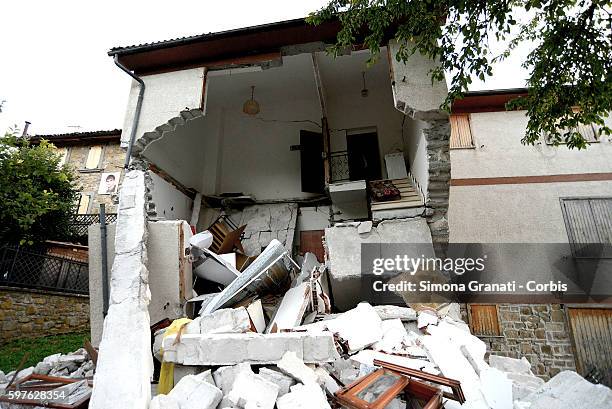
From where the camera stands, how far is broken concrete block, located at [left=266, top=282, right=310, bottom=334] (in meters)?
4.23

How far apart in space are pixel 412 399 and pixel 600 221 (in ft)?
33.1

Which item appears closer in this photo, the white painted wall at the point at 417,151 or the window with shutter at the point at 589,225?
the white painted wall at the point at 417,151

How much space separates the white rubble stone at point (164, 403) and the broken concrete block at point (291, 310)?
1.56 meters

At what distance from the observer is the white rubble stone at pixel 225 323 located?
3676 millimetres

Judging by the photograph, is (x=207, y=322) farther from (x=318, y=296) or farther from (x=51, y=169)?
(x=51, y=169)

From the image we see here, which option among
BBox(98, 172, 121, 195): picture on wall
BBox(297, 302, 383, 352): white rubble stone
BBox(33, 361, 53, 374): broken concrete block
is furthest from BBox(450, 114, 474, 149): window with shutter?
BBox(98, 172, 121, 195): picture on wall

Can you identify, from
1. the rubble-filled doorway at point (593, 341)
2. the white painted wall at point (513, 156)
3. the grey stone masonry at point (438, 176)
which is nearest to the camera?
the grey stone masonry at point (438, 176)

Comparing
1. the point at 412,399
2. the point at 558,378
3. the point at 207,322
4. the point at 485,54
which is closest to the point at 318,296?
the point at 207,322

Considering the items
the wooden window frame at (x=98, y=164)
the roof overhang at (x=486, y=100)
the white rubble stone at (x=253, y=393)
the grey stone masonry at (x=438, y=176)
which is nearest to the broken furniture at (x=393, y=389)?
the white rubble stone at (x=253, y=393)

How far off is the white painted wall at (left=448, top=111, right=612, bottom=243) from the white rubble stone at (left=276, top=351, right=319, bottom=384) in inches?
309

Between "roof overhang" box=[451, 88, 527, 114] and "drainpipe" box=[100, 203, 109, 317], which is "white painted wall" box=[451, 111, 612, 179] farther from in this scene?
"drainpipe" box=[100, 203, 109, 317]

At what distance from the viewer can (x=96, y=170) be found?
608 inches

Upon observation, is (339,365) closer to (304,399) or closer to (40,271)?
(304,399)

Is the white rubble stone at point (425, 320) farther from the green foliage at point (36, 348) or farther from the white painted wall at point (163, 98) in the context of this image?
the green foliage at point (36, 348)
